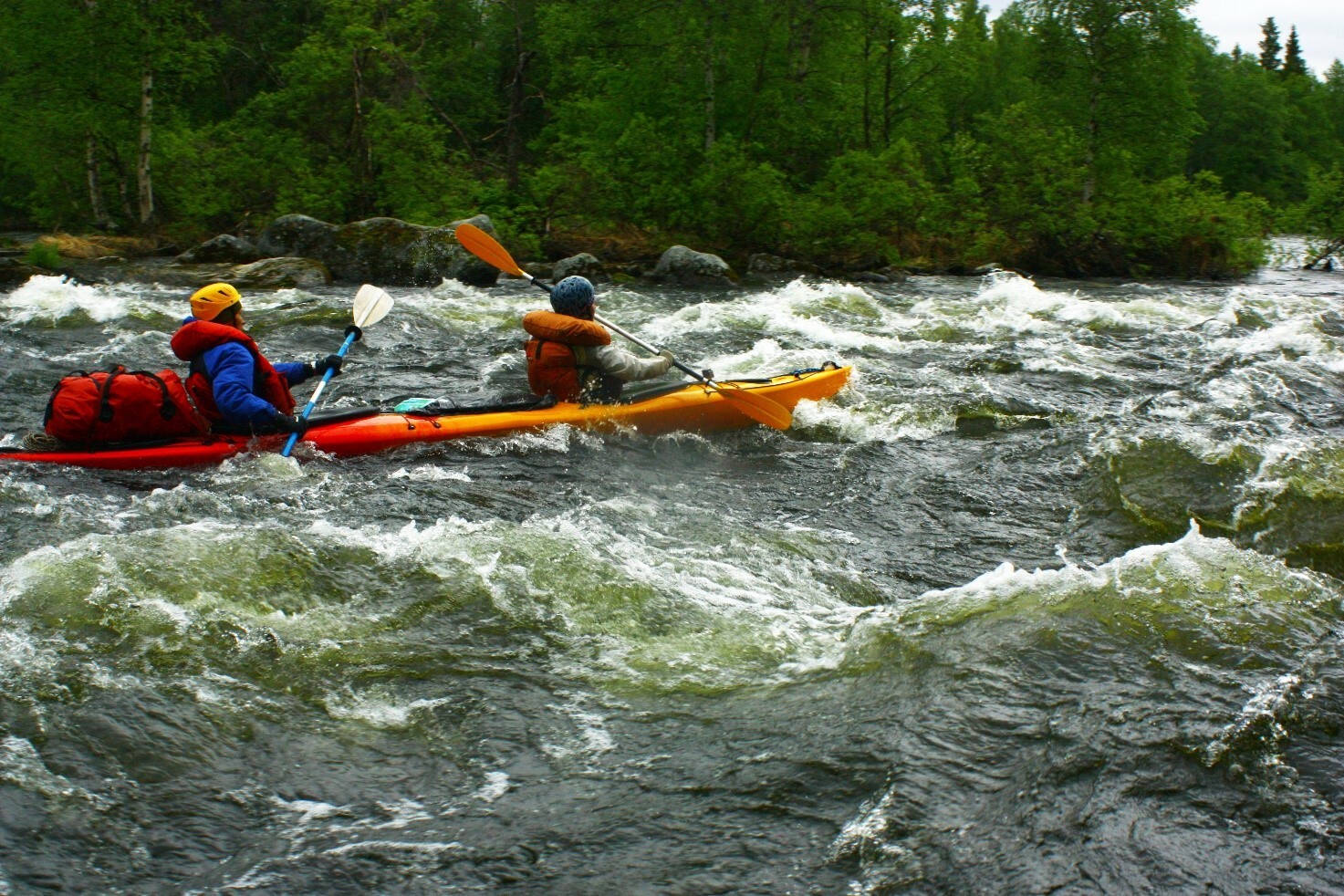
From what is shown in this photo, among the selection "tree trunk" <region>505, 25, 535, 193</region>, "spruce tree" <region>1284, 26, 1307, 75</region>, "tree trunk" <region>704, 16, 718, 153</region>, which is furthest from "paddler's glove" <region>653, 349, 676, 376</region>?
"spruce tree" <region>1284, 26, 1307, 75</region>

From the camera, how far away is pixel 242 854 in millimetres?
2420

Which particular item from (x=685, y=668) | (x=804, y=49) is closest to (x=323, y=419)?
(x=685, y=668)

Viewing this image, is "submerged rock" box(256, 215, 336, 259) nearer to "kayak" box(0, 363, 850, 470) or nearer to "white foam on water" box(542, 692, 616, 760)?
"kayak" box(0, 363, 850, 470)

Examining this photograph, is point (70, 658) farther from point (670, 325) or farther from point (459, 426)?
point (670, 325)

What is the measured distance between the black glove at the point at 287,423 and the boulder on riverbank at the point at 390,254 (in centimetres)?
762

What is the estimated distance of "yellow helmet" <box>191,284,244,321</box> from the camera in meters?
4.90

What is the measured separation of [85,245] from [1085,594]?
48.2 feet

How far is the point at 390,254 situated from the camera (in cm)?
1282

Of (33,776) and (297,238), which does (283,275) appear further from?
(33,776)

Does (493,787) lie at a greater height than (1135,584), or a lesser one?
lesser

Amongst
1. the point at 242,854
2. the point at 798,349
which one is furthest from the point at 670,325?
the point at 242,854

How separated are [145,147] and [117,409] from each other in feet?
42.5

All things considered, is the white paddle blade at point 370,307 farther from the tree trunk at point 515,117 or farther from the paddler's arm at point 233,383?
the tree trunk at point 515,117

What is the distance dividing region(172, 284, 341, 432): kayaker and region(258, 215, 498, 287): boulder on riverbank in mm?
7582
